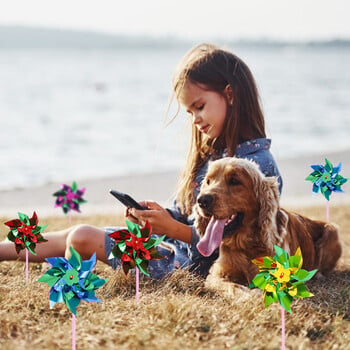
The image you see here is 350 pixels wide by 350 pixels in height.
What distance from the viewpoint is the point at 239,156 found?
15.1ft

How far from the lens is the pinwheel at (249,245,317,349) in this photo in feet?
10.8

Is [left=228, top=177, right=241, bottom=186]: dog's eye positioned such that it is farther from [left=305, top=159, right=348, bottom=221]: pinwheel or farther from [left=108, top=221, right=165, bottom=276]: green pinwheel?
[left=305, top=159, right=348, bottom=221]: pinwheel

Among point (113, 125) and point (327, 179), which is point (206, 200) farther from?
point (113, 125)

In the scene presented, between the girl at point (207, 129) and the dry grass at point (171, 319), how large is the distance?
1.12 ft

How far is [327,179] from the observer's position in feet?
16.5

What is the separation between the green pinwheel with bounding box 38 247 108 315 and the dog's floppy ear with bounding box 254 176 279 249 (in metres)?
1.20

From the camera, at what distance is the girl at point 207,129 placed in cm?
462

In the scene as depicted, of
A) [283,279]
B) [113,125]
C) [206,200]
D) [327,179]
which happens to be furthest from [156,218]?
[113,125]

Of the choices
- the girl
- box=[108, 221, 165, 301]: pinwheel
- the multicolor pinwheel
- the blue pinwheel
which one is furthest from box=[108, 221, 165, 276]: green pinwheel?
the multicolor pinwheel

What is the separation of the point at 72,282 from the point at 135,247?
62cm

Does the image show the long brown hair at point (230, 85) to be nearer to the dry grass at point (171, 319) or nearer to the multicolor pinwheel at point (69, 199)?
the dry grass at point (171, 319)

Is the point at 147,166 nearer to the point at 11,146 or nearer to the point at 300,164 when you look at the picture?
the point at 300,164

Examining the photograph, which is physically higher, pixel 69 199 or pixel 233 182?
pixel 233 182

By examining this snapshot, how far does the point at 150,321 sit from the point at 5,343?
0.76 metres
